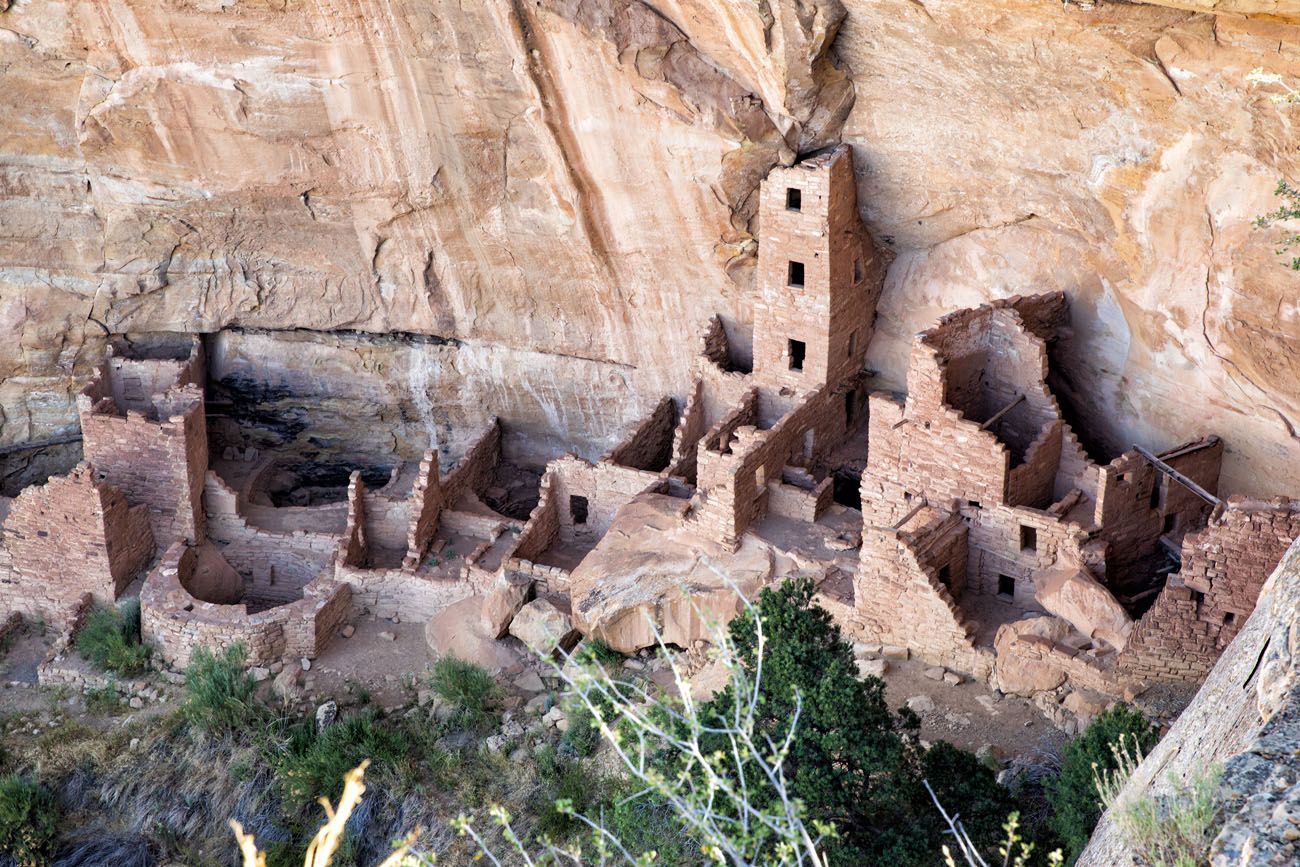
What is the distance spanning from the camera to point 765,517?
15.0 metres

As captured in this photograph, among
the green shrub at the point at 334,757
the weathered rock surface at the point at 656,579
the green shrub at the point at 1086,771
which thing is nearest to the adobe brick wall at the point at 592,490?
the weathered rock surface at the point at 656,579

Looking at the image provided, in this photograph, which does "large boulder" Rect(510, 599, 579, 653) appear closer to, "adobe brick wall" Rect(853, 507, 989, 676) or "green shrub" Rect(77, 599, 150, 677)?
"adobe brick wall" Rect(853, 507, 989, 676)

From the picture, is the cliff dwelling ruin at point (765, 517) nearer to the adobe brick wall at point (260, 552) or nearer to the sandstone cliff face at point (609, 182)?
Result: the adobe brick wall at point (260, 552)

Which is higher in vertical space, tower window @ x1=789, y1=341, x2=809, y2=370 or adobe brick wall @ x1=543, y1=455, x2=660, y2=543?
tower window @ x1=789, y1=341, x2=809, y2=370

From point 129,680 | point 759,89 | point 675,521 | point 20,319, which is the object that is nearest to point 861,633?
point 675,521

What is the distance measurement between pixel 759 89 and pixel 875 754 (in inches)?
232

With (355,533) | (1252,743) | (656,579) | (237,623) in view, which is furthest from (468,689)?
(1252,743)

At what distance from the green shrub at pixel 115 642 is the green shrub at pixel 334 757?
6.85ft

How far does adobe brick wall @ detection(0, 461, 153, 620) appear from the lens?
16047 millimetres

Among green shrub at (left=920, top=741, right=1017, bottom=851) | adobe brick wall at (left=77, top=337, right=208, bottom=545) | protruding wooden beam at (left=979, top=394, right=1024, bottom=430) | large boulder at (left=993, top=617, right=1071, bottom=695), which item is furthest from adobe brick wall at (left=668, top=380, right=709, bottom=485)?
green shrub at (left=920, top=741, right=1017, bottom=851)

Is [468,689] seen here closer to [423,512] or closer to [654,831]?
[423,512]

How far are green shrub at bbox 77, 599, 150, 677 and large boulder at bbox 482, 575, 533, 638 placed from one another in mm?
3369

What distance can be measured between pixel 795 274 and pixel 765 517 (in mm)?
2321

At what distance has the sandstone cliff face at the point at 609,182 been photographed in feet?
40.1
